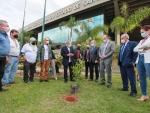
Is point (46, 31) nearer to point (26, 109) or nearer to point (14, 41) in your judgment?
point (14, 41)

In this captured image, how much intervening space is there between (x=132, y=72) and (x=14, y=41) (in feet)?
12.8

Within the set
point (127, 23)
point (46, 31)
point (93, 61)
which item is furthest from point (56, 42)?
point (93, 61)

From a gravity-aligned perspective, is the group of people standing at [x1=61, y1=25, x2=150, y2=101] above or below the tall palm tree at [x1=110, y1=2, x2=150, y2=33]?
below

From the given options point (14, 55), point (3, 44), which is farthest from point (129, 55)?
point (14, 55)

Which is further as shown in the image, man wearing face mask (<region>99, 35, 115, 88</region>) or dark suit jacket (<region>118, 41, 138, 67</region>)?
man wearing face mask (<region>99, 35, 115, 88</region>)

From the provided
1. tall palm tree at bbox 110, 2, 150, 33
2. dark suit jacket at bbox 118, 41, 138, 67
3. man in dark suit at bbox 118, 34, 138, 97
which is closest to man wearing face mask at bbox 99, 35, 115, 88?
man in dark suit at bbox 118, 34, 138, 97

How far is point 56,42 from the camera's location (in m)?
37.4

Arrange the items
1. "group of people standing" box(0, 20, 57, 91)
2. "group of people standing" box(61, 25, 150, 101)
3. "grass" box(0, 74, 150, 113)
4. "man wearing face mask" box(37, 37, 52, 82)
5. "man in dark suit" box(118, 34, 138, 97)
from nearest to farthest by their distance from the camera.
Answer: "grass" box(0, 74, 150, 113), "group of people standing" box(61, 25, 150, 101), "group of people standing" box(0, 20, 57, 91), "man in dark suit" box(118, 34, 138, 97), "man wearing face mask" box(37, 37, 52, 82)

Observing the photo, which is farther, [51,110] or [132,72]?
[132,72]

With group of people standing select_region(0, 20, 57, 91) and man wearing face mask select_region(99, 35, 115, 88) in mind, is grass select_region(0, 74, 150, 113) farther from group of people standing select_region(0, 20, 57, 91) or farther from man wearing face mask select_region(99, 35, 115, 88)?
man wearing face mask select_region(99, 35, 115, 88)

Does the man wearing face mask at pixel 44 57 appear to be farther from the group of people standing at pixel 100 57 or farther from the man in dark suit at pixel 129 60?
the man in dark suit at pixel 129 60

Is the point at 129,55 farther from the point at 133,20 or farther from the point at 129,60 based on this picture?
the point at 133,20

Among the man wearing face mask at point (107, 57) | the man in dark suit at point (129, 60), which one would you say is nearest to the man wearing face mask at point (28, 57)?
the man wearing face mask at point (107, 57)

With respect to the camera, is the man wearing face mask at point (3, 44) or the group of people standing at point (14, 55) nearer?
the man wearing face mask at point (3, 44)
